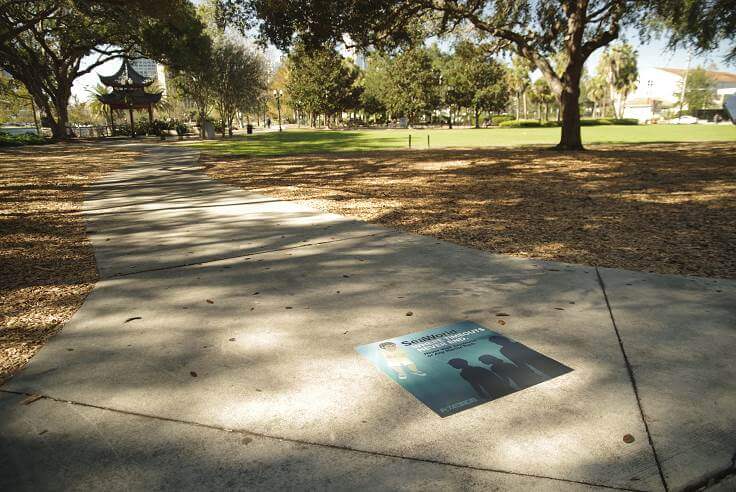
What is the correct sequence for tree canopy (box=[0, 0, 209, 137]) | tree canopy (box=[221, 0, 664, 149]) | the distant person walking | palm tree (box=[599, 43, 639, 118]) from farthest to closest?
palm tree (box=[599, 43, 639, 118]) → tree canopy (box=[0, 0, 209, 137]) → tree canopy (box=[221, 0, 664, 149]) → the distant person walking

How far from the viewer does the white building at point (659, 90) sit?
123312 millimetres

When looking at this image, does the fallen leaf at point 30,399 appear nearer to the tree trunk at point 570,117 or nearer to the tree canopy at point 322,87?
the tree trunk at point 570,117

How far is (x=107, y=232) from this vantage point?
6.68 meters

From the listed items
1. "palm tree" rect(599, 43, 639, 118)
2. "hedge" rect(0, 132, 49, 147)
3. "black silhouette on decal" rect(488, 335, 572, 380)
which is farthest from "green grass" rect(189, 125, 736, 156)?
"palm tree" rect(599, 43, 639, 118)

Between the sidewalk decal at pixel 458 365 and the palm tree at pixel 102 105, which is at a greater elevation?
the palm tree at pixel 102 105

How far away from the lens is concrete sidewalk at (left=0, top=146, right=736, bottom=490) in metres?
1.97

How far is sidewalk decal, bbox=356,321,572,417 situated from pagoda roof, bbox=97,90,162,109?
50.7 m

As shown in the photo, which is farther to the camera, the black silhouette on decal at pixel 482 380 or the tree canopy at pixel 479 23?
the tree canopy at pixel 479 23

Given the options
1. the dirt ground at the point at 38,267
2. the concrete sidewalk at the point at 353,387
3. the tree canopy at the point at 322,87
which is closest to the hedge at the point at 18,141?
the dirt ground at the point at 38,267

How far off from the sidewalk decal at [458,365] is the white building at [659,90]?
Result: 139 m

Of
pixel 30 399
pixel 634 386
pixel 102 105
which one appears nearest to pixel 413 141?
pixel 634 386

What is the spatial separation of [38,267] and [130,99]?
47473mm

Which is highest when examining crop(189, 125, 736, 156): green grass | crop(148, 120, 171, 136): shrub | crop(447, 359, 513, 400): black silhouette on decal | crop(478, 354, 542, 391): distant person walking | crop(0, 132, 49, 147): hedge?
crop(148, 120, 171, 136): shrub

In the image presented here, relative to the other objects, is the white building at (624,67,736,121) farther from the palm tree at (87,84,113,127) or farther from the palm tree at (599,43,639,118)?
the palm tree at (87,84,113,127)
